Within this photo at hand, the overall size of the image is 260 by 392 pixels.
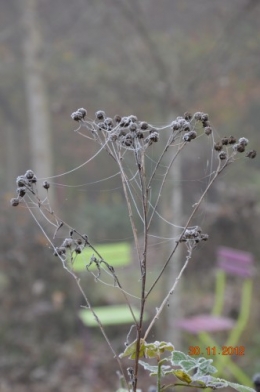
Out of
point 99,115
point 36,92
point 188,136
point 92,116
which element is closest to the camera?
point 188,136

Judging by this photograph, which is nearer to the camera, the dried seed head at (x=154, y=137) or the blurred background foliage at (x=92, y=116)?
the dried seed head at (x=154, y=137)

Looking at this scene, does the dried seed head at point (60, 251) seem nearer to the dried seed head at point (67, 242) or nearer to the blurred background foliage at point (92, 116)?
the dried seed head at point (67, 242)

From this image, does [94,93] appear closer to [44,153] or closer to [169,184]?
[44,153]

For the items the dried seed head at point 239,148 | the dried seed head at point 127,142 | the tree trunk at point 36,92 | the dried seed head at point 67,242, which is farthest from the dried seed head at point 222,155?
the tree trunk at point 36,92

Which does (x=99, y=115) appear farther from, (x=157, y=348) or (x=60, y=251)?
(x=157, y=348)

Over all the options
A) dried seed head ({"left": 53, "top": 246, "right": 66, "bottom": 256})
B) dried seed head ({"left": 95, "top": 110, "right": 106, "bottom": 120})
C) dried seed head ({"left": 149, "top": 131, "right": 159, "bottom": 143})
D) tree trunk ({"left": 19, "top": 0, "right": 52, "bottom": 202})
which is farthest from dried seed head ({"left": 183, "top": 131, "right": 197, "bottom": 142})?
tree trunk ({"left": 19, "top": 0, "right": 52, "bottom": 202})

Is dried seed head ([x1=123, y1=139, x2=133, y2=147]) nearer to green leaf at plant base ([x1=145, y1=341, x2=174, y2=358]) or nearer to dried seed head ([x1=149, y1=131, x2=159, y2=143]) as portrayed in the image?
dried seed head ([x1=149, y1=131, x2=159, y2=143])

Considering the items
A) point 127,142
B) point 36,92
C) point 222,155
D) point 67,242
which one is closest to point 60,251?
point 67,242

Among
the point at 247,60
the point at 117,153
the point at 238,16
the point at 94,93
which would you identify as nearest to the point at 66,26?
the point at 94,93
